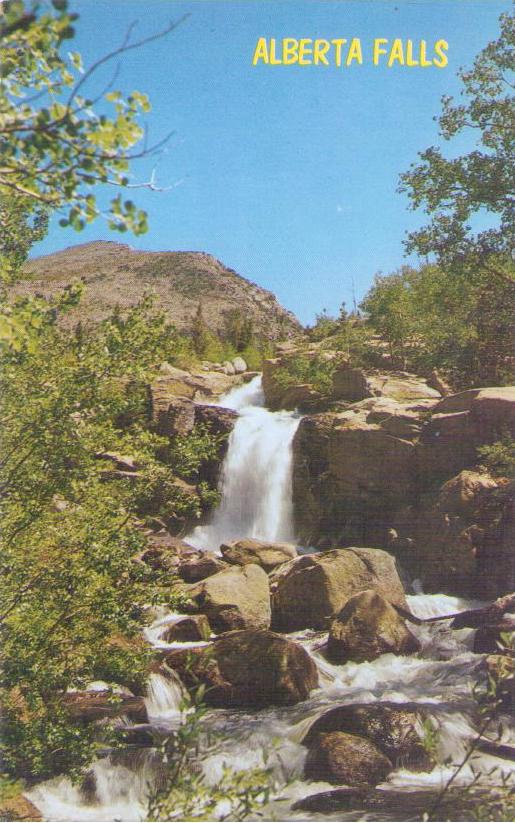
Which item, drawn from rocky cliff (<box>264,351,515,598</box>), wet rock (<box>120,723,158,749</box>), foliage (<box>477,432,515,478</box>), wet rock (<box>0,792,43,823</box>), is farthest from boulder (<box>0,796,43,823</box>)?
rocky cliff (<box>264,351,515,598</box>)

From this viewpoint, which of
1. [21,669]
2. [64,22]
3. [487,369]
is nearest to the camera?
[64,22]

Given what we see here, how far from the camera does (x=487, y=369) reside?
64.0 feet

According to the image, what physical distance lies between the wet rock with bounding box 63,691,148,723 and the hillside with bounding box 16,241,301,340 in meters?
34.1

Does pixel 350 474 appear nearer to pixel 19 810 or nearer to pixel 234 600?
pixel 234 600

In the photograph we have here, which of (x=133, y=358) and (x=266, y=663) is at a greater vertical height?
(x=133, y=358)

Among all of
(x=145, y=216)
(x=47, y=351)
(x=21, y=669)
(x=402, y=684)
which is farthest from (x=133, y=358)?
(x=402, y=684)

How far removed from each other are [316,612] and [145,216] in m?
11.5

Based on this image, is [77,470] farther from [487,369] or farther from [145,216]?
[487,369]

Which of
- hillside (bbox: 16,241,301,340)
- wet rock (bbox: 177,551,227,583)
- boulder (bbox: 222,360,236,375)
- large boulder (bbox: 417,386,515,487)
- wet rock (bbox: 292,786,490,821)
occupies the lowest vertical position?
wet rock (bbox: 292,786,490,821)

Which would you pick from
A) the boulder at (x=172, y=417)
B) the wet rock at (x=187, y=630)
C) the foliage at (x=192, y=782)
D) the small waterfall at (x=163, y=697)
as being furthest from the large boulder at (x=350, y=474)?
the foliage at (x=192, y=782)

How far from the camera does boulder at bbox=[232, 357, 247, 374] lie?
1240 inches

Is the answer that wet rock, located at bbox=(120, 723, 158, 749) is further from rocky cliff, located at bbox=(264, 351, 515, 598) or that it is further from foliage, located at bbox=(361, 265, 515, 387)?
foliage, located at bbox=(361, 265, 515, 387)

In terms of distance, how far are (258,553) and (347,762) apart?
27.4 ft

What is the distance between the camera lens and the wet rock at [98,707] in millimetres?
8266
